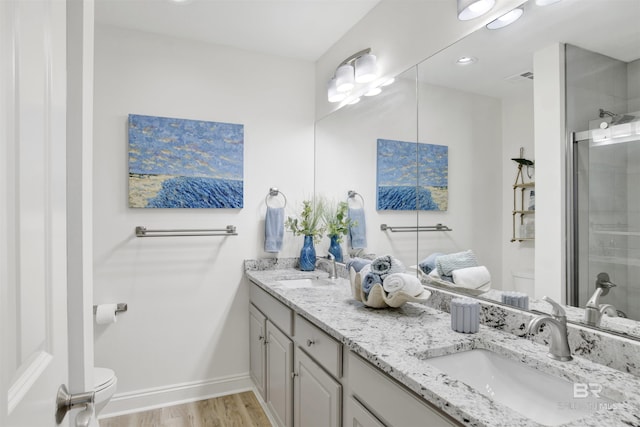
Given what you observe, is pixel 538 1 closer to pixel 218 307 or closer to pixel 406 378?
pixel 406 378

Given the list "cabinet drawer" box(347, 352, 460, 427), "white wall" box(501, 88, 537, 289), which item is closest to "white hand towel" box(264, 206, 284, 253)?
"cabinet drawer" box(347, 352, 460, 427)

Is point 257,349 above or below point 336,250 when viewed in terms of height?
below

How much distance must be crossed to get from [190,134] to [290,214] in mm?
935

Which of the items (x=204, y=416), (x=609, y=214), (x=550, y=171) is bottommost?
(x=204, y=416)

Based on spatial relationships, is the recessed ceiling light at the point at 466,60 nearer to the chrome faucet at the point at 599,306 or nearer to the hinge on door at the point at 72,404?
the chrome faucet at the point at 599,306

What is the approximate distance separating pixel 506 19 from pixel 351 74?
112 cm

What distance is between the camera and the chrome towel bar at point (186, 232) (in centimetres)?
247

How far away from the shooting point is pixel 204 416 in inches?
94.6

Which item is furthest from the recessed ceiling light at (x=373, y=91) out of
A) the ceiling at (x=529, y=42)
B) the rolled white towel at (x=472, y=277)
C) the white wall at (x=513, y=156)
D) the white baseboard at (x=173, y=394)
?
the white baseboard at (x=173, y=394)

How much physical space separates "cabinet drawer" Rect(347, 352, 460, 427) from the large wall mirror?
2.03 feet

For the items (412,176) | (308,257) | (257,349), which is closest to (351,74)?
(412,176)

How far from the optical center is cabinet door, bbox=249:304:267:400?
7.79ft

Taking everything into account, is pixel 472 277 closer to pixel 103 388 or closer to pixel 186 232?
pixel 186 232

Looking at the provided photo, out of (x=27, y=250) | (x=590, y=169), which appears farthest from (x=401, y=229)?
(x=27, y=250)
